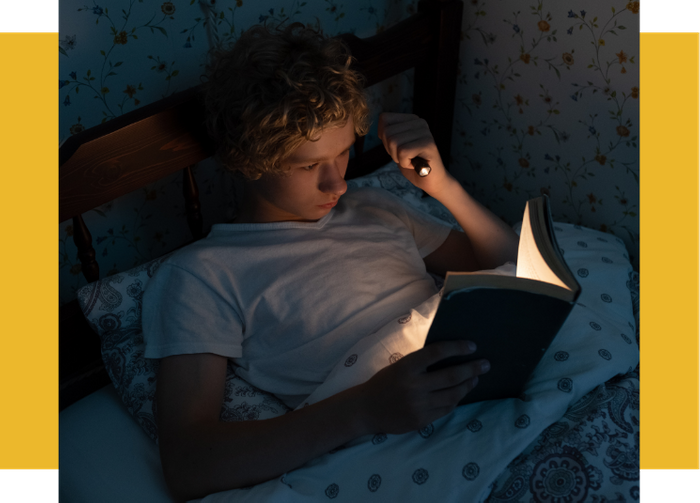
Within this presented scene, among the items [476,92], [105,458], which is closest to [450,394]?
[105,458]

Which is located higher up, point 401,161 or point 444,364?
point 401,161

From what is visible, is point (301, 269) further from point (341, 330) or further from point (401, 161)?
point (401, 161)

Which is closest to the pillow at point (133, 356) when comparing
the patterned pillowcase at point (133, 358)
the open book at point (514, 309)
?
the patterned pillowcase at point (133, 358)

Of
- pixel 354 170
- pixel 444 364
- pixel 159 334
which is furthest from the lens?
pixel 354 170

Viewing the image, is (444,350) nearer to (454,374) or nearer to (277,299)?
(454,374)

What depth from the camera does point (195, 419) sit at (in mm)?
849

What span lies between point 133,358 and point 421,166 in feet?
2.09

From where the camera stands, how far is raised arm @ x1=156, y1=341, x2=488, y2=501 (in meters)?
0.77

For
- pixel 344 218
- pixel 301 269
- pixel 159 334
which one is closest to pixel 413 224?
pixel 344 218

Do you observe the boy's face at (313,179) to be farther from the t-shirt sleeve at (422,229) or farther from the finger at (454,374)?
the finger at (454,374)

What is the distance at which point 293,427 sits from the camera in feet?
2.70

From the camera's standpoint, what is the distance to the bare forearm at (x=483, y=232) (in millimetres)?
1135

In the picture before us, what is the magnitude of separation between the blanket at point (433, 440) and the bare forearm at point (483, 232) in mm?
240

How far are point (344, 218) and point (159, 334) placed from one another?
422 millimetres
